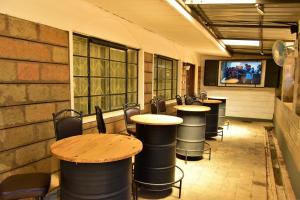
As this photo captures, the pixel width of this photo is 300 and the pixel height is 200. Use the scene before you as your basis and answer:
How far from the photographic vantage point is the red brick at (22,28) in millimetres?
2221

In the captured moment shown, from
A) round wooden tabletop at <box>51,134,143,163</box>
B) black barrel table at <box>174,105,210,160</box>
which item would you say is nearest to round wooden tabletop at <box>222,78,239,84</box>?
black barrel table at <box>174,105,210,160</box>

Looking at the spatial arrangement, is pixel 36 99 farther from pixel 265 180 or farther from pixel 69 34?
pixel 265 180

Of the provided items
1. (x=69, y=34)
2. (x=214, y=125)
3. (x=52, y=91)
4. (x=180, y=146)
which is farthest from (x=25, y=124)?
(x=214, y=125)

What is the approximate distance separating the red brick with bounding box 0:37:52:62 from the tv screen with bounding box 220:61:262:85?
8.09 metres

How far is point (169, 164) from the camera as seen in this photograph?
295 cm

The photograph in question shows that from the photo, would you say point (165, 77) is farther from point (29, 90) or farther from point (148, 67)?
point (29, 90)

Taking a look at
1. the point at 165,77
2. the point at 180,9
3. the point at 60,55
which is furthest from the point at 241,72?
the point at 60,55

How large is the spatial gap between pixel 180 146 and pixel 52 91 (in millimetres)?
2480

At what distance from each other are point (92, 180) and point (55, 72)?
1.50 metres

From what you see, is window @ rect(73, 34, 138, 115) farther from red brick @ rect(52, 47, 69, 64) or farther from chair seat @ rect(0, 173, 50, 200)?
chair seat @ rect(0, 173, 50, 200)

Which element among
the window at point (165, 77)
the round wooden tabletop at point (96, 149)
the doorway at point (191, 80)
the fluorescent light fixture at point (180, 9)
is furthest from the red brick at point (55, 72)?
the doorway at point (191, 80)

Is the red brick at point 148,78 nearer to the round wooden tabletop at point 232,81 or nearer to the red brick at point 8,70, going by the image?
the red brick at point 8,70

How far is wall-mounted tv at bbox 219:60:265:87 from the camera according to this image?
29.7 feet

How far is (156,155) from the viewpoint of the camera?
2.86 meters
